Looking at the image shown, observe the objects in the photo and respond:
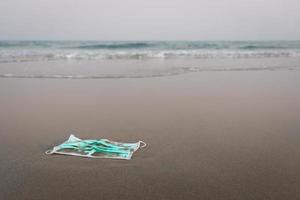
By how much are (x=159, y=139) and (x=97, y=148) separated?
779 millimetres

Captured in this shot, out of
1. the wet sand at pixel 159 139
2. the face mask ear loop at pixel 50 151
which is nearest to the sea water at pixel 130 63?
the wet sand at pixel 159 139

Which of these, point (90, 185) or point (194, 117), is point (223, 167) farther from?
point (194, 117)

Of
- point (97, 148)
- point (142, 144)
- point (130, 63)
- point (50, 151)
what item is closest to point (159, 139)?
point (142, 144)

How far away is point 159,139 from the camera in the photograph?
443 centimetres

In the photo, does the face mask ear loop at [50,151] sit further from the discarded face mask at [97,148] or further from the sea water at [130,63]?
the sea water at [130,63]

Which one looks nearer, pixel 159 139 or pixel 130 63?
pixel 159 139

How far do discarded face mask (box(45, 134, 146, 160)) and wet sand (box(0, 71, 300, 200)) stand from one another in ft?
0.37

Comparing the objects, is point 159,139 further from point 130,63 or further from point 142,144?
point 130,63

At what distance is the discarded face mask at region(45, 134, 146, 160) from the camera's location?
390 cm

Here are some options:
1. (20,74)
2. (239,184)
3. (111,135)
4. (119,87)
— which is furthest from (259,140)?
(20,74)

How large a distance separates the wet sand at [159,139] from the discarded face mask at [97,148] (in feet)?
0.37

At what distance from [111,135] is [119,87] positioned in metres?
3.70

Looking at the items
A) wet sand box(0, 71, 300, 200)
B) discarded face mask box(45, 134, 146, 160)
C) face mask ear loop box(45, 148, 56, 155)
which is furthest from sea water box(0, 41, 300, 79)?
face mask ear loop box(45, 148, 56, 155)

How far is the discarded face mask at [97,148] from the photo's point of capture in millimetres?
3895
